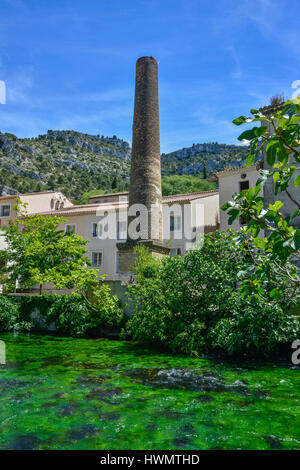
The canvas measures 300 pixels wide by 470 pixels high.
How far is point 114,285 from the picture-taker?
18844 mm

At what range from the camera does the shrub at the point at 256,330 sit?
12016 millimetres

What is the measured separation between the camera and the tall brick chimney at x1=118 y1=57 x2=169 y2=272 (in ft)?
65.0

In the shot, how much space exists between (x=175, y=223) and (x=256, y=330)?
69.7 feet

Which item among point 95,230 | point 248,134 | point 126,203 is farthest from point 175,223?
point 248,134

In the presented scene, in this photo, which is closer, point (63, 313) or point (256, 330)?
point (256, 330)

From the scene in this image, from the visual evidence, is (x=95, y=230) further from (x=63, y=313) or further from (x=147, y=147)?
(x=63, y=313)

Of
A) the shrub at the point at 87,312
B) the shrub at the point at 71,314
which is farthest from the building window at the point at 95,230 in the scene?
the shrub at the point at 87,312

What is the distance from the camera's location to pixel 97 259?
34125 millimetres

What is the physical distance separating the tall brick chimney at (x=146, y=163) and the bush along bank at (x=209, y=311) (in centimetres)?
381

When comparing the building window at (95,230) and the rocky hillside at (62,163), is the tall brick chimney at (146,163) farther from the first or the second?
the rocky hillside at (62,163)

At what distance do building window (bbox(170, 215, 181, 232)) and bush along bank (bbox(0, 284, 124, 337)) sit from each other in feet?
49.2

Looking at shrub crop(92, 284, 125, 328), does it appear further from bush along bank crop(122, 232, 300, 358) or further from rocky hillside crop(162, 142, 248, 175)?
rocky hillside crop(162, 142, 248, 175)

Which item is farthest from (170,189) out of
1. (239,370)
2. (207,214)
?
(239,370)
